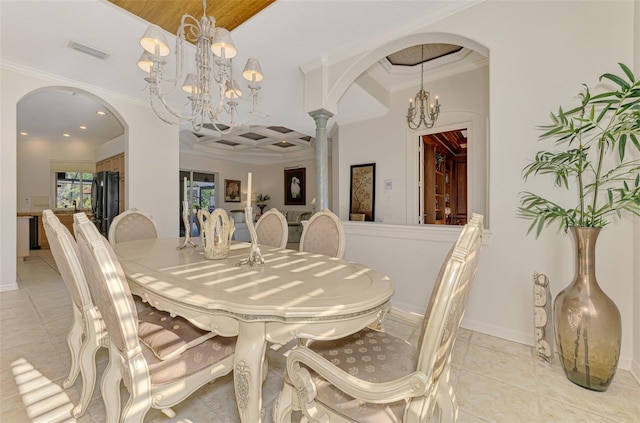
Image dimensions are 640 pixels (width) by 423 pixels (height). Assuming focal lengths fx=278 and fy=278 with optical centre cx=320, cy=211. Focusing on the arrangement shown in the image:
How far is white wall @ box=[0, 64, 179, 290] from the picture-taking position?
3.38 m

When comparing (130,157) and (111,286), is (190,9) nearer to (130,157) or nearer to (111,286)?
(111,286)

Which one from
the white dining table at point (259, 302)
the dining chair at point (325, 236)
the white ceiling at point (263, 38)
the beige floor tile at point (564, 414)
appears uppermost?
the white ceiling at point (263, 38)

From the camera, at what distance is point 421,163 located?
4168mm

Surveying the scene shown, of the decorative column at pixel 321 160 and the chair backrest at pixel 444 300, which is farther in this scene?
the decorative column at pixel 321 160

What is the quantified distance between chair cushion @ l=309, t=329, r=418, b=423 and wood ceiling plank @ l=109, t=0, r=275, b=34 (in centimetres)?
259

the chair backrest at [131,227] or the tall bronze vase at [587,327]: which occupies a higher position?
the chair backrest at [131,227]

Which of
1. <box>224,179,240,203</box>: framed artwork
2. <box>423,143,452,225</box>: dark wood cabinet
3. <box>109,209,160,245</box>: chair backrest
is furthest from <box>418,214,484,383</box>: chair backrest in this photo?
<box>224,179,240,203</box>: framed artwork

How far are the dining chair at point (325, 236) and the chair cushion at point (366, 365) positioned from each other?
34.0 inches

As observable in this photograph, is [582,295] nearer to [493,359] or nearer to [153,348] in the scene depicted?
[493,359]

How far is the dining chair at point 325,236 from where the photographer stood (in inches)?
85.9

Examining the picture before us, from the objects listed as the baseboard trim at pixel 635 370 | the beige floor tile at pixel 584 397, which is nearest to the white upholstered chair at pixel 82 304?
the beige floor tile at pixel 584 397

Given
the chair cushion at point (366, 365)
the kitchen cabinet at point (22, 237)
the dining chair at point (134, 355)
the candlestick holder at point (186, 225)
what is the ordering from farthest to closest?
the kitchen cabinet at point (22, 237) < the candlestick holder at point (186, 225) < the dining chair at point (134, 355) < the chair cushion at point (366, 365)

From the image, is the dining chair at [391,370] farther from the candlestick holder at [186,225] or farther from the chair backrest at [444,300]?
the candlestick holder at [186,225]

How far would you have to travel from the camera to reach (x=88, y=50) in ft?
9.92
